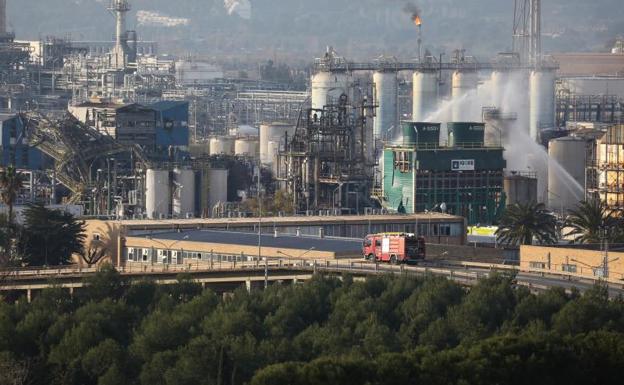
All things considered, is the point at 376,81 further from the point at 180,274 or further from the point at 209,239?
the point at 180,274

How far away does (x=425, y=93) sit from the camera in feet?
417

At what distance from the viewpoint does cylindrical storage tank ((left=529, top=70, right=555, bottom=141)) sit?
5010 inches

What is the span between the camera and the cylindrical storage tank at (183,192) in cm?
9200

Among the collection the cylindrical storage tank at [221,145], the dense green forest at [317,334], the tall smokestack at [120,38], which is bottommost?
the dense green forest at [317,334]

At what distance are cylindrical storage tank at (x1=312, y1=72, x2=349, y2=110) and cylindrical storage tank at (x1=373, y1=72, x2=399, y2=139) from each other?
1031cm

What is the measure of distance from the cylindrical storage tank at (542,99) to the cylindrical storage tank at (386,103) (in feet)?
26.2

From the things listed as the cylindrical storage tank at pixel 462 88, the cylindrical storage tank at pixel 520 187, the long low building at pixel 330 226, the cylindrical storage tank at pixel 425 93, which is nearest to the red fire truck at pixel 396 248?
the long low building at pixel 330 226

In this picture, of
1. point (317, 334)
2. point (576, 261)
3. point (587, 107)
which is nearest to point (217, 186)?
point (576, 261)

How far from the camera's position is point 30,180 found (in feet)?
307

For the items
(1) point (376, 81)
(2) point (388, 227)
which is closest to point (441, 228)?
(2) point (388, 227)

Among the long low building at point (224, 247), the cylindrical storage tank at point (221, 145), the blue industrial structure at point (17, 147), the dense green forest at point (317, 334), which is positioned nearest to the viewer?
the dense green forest at point (317, 334)

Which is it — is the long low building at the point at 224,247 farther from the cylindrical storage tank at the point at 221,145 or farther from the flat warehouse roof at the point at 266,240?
the cylindrical storage tank at the point at 221,145

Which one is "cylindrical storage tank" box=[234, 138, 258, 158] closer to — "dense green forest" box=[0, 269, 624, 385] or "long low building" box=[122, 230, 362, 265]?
"long low building" box=[122, 230, 362, 265]

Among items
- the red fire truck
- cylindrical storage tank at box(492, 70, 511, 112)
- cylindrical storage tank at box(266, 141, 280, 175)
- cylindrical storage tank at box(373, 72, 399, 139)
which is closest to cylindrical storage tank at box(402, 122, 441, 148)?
cylindrical storage tank at box(266, 141, 280, 175)
